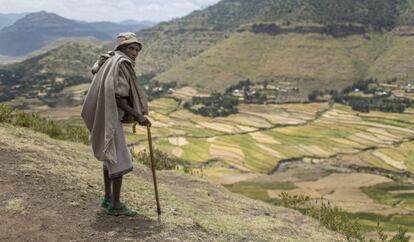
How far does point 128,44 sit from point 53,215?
2701 millimetres

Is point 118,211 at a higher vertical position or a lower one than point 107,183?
lower

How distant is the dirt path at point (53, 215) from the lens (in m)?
6.43

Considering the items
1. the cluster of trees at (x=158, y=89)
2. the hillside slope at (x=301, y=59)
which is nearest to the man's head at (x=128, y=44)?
the cluster of trees at (x=158, y=89)

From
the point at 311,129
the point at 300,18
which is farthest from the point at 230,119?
the point at 300,18

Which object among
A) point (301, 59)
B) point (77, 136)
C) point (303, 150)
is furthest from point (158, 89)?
point (77, 136)

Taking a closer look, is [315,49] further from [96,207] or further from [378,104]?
[96,207]

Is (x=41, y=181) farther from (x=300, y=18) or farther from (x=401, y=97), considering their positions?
(x=300, y=18)

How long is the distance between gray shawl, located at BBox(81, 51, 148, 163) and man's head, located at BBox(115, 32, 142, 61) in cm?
9

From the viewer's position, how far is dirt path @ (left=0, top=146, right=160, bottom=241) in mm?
6434

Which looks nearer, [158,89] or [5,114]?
[5,114]

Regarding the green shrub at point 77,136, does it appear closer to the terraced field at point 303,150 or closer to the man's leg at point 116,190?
the man's leg at point 116,190

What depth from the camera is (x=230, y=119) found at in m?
102

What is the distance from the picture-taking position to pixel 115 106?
22.0ft

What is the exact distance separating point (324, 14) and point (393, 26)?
2560 centimetres
